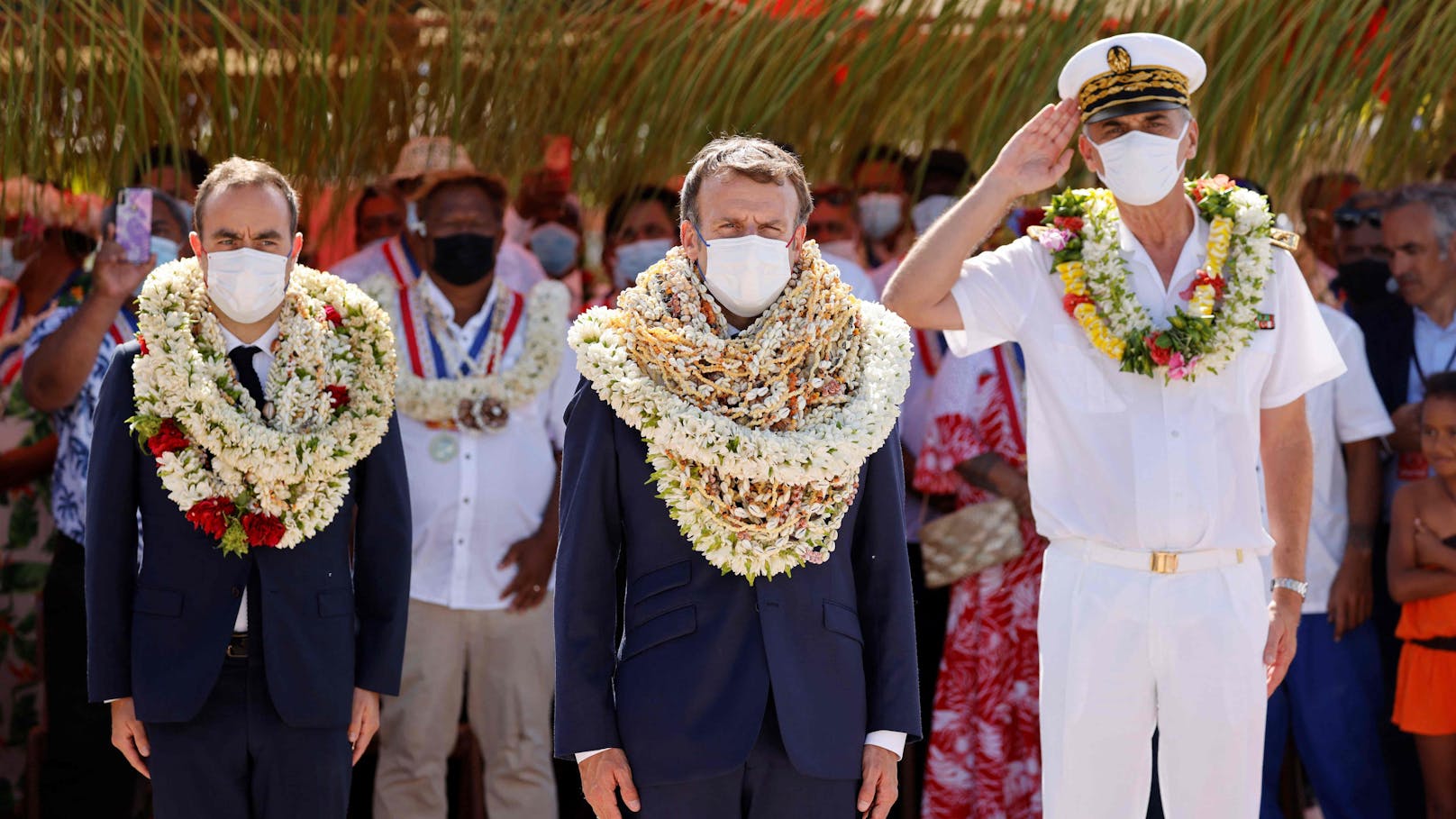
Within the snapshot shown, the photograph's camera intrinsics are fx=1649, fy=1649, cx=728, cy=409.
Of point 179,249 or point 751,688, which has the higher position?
point 179,249

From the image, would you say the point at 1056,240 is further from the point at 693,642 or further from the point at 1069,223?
the point at 693,642

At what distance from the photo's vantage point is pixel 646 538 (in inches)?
130

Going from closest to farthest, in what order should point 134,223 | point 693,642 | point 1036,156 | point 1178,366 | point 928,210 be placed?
point 693,642, point 1178,366, point 1036,156, point 134,223, point 928,210

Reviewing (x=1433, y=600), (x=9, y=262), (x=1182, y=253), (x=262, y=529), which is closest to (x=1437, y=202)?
(x=1433, y=600)

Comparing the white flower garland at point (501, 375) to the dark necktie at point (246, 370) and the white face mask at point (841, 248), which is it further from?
the dark necktie at point (246, 370)

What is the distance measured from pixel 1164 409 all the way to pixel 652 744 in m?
1.63

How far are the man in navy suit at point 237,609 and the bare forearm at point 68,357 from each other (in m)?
1.38

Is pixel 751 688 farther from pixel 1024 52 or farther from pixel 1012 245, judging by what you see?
pixel 1024 52

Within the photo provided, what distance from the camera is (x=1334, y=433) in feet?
19.1

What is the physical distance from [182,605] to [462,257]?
6.88 ft

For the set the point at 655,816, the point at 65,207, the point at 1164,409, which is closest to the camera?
the point at 655,816

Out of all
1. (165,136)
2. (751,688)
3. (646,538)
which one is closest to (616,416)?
(646,538)

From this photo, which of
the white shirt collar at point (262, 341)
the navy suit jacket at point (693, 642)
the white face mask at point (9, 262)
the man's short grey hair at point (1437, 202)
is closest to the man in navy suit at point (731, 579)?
the navy suit jacket at point (693, 642)

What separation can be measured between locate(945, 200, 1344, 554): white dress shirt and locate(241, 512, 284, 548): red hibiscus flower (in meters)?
1.74
